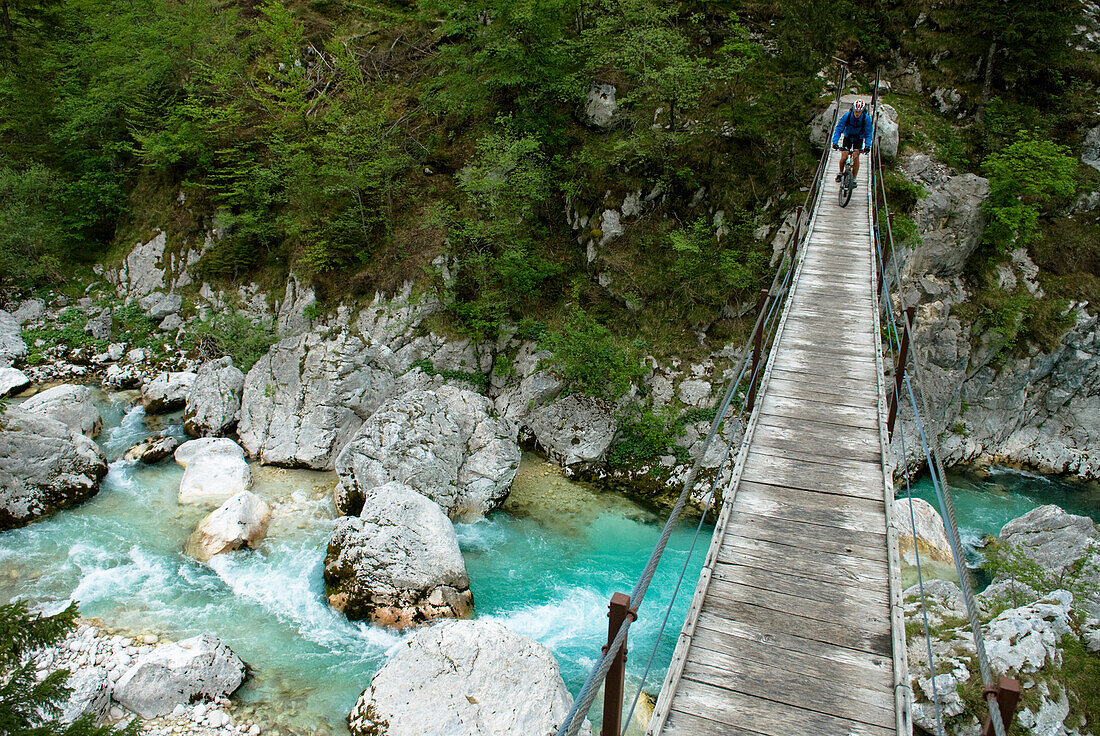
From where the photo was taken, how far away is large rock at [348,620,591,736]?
8.08 metres

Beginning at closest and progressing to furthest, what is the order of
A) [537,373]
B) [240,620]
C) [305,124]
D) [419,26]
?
1. [240,620]
2. [537,373]
3. [305,124]
4. [419,26]

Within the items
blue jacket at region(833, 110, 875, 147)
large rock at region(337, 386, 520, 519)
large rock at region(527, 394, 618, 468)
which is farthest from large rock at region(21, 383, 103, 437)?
blue jacket at region(833, 110, 875, 147)

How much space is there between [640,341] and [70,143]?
23754 millimetres

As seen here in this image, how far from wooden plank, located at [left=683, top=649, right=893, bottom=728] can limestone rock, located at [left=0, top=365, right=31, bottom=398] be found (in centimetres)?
2097

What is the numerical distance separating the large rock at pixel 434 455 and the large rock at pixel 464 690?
443 centimetres

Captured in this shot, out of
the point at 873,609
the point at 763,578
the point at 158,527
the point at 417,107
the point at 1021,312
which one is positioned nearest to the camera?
the point at 873,609

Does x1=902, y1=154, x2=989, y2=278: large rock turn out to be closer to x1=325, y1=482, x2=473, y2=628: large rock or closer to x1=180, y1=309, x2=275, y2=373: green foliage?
x1=325, y1=482, x2=473, y2=628: large rock

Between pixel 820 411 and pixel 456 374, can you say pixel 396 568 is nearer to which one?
pixel 456 374

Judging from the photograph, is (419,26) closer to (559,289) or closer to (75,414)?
(559,289)

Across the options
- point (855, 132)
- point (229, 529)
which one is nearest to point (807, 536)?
point (855, 132)

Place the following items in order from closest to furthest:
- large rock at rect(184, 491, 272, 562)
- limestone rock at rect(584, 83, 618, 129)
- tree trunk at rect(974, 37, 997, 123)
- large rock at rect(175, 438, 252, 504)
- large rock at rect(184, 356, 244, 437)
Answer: large rock at rect(184, 491, 272, 562), large rock at rect(175, 438, 252, 504), large rock at rect(184, 356, 244, 437), tree trunk at rect(974, 37, 997, 123), limestone rock at rect(584, 83, 618, 129)

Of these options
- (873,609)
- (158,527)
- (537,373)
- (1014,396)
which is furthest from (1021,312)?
(158,527)

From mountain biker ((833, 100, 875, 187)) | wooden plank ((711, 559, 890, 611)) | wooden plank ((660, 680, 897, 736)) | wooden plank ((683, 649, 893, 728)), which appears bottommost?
wooden plank ((660, 680, 897, 736))

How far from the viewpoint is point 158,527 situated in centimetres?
1257
